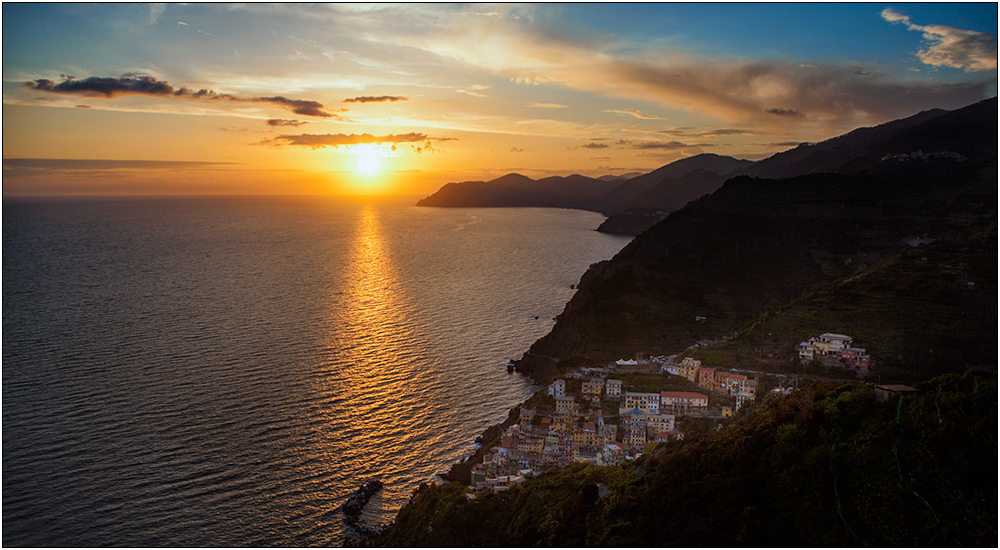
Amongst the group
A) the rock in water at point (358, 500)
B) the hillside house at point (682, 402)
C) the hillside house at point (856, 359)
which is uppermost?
the hillside house at point (856, 359)

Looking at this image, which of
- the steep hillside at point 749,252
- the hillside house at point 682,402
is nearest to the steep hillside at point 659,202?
the steep hillside at point 749,252

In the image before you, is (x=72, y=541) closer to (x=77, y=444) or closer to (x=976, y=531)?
(x=77, y=444)

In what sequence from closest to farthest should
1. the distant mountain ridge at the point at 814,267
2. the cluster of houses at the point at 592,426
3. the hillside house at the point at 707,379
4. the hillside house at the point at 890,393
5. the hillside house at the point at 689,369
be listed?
1. the hillside house at the point at 890,393
2. the cluster of houses at the point at 592,426
3. the hillside house at the point at 707,379
4. the distant mountain ridge at the point at 814,267
5. the hillside house at the point at 689,369

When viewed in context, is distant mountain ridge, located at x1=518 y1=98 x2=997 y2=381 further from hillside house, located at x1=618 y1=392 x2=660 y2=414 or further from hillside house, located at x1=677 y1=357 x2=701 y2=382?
hillside house, located at x1=618 y1=392 x2=660 y2=414

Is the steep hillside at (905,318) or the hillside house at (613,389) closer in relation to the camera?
the steep hillside at (905,318)

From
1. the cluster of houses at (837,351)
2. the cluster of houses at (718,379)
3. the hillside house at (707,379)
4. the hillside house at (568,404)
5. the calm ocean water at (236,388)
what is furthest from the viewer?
the hillside house at (707,379)

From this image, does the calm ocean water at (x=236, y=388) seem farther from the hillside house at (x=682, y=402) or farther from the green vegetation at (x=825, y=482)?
the green vegetation at (x=825, y=482)

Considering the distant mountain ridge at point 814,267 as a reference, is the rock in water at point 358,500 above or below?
below

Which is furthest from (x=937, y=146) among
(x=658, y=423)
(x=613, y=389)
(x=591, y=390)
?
(x=658, y=423)
